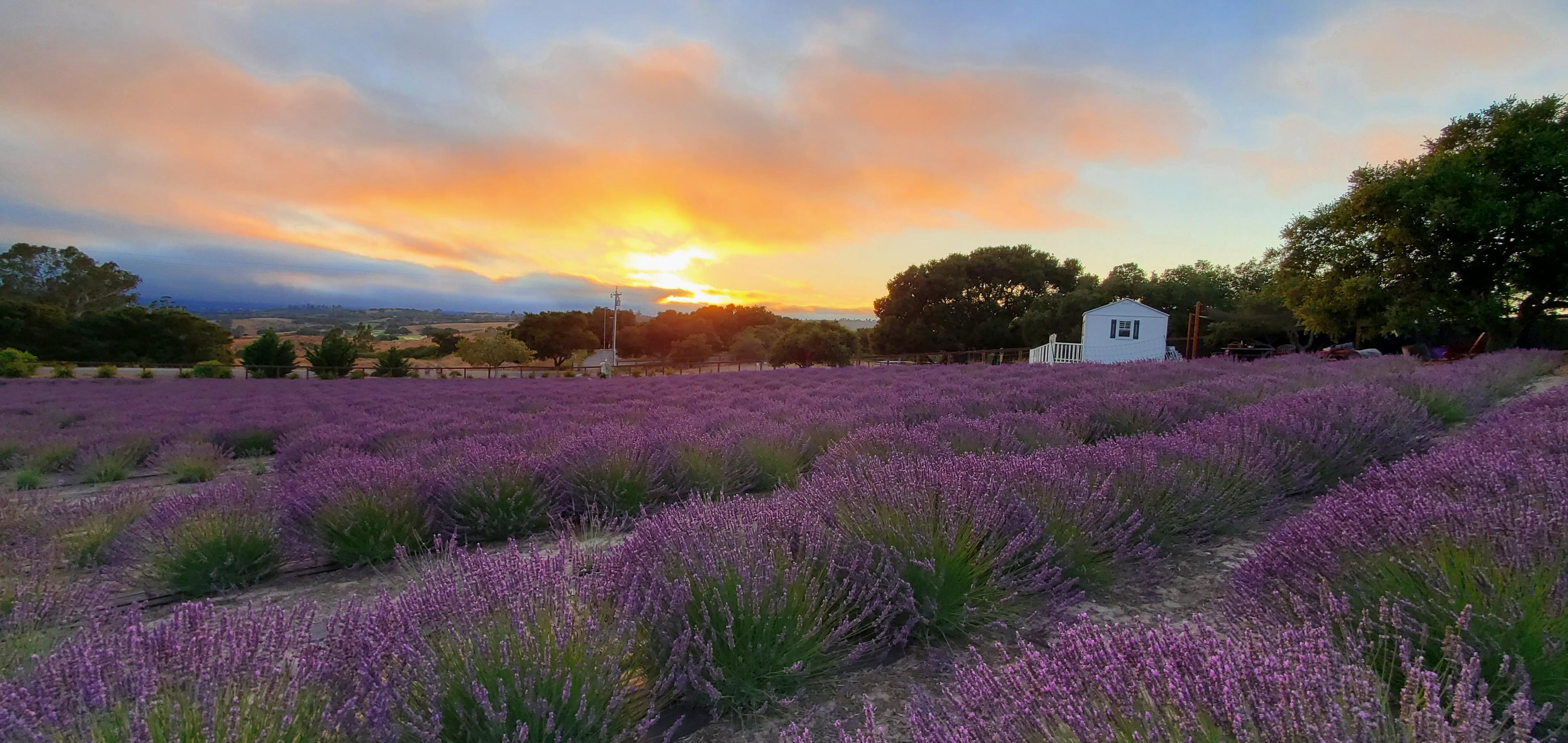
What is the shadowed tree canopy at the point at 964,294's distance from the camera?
144 ft

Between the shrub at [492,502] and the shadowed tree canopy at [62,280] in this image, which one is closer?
the shrub at [492,502]

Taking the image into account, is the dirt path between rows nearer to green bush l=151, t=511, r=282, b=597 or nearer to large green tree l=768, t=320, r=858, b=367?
green bush l=151, t=511, r=282, b=597

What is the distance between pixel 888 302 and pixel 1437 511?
44977mm

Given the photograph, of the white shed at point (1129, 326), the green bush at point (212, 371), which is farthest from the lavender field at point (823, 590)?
the green bush at point (212, 371)

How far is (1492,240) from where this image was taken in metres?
17.0

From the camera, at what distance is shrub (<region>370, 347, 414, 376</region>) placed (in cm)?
2656

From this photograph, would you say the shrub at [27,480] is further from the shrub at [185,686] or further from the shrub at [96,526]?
the shrub at [185,686]

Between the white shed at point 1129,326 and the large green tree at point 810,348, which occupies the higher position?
the white shed at point 1129,326

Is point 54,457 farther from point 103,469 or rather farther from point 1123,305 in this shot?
point 1123,305

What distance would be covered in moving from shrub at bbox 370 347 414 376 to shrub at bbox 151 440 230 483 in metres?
21.6

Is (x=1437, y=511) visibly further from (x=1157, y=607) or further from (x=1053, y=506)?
(x=1053, y=506)

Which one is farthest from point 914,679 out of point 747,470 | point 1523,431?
point 1523,431

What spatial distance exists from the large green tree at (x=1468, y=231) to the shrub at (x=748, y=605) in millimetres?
21841

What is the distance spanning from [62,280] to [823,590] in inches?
3207
